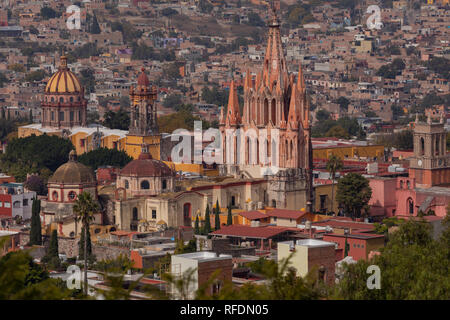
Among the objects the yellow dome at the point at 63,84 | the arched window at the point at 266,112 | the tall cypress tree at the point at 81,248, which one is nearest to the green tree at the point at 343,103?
the yellow dome at the point at 63,84

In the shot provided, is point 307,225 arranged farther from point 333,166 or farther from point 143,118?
point 143,118

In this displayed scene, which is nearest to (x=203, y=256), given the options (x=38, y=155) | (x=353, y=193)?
(x=353, y=193)

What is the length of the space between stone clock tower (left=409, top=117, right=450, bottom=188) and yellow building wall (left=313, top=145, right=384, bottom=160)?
47.6 feet

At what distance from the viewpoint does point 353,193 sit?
7700 cm

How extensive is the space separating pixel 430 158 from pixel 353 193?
252 inches

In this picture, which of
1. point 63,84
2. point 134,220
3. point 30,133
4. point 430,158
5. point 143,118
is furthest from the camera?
point 30,133

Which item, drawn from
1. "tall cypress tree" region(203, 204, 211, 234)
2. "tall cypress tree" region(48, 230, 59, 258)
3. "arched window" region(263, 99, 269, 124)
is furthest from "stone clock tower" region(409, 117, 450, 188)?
"tall cypress tree" region(48, 230, 59, 258)

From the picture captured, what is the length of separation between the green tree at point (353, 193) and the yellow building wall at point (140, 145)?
17961mm

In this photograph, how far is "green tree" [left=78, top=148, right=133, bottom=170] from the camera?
298 feet

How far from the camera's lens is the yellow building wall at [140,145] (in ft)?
305

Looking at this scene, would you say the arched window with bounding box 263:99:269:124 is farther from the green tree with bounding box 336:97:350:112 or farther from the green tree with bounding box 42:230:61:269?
the green tree with bounding box 336:97:350:112

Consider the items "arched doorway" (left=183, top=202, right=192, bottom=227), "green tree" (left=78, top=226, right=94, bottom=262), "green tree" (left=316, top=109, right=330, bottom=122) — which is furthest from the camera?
"green tree" (left=316, top=109, right=330, bottom=122)

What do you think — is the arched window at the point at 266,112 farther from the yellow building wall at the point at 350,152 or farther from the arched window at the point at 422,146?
the yellow building wall at the point at 350,152
